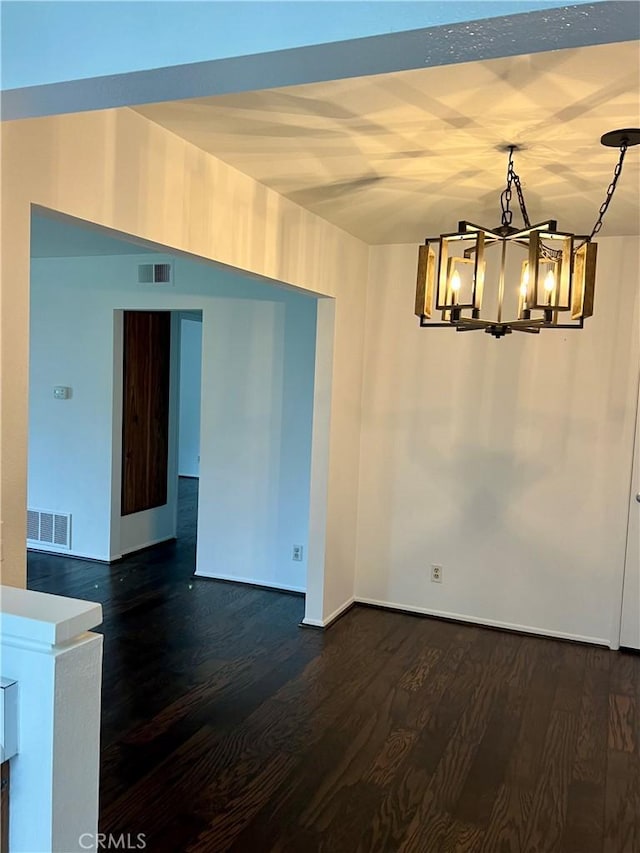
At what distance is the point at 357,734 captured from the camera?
10.1ft

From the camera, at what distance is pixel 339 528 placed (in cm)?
452

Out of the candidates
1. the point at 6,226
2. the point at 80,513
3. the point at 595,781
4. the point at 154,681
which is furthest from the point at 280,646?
the point at 6,226

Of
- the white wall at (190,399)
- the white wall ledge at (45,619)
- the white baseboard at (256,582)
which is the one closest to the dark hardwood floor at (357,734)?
the white baseboard at (256,582)

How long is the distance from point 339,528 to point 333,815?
7.06 ft

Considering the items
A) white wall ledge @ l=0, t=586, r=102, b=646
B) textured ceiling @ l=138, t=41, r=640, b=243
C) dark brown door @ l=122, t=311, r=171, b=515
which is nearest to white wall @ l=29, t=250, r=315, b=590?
dark brown door @ l=122, t=311, r=171, b=515

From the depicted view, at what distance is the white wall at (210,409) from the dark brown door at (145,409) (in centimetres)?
18

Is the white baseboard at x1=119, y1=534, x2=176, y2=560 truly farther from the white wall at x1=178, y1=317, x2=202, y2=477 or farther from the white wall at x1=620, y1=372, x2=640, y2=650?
the white wall at x1=178, y1=317, x2=202, y2=477

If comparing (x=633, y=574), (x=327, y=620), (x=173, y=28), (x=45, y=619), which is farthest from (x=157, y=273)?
(x=45, y=619)

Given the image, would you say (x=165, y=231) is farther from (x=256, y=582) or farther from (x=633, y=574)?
(x=633, y=574)

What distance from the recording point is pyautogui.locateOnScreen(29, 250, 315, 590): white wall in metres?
4.95

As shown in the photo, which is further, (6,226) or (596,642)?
(596,642)

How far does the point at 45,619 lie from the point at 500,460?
3.67m

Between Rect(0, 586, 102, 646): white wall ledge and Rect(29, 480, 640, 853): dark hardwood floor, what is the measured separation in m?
1.54

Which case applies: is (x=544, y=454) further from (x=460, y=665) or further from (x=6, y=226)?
(x=6, y=226)
